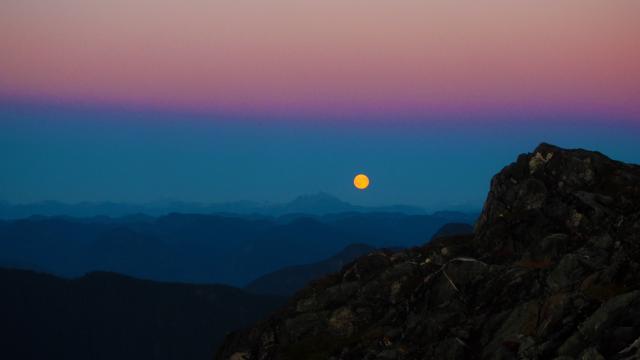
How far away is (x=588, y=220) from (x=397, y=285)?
57.2ft

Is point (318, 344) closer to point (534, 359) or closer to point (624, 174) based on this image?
point (534, 359)

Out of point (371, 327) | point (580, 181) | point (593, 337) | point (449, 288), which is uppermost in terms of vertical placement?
Answer: point (580, 181)

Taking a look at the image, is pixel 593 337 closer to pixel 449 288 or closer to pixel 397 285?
pixel 449 288

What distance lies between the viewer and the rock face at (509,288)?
32250mm

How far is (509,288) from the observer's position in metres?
42.6

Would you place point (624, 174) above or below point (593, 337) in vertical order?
above

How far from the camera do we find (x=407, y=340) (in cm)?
4375

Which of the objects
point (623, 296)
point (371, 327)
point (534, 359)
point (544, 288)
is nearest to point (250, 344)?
point (371, 327)

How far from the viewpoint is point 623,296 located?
98.2ft

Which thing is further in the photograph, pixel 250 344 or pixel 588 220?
pixel 250 344

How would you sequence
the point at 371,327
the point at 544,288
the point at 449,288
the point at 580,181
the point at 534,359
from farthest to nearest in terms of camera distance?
the point at 580,181 → the point at 371,327 → the point at 449,288 → the point at 544,288 → the point at 534,359

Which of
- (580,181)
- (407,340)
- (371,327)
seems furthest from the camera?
(580,181)

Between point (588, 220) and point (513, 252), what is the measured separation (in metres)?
6.91

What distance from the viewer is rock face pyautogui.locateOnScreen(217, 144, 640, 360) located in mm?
32250
